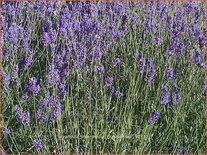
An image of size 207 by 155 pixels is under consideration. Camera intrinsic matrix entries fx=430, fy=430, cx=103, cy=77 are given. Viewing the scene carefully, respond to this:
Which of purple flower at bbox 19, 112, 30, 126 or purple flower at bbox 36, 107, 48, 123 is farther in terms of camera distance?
purple flower at bbox 36, 107, 48, 123

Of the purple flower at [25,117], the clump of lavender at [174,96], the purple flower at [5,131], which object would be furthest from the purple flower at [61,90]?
the clump of lavender at [174,96]

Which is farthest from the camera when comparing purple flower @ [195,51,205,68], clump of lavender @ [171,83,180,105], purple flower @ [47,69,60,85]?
purple flower @ [195,51,205,68]

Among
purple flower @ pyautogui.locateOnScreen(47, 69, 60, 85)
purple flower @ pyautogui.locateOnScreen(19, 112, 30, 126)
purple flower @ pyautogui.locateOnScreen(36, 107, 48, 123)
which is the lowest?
purple flower @ pyautogui.locateOnScreen(36, 107, 48, 123)

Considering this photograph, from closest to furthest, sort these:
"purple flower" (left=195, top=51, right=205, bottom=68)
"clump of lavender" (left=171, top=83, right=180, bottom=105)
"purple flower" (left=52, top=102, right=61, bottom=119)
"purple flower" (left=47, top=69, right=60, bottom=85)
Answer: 1. "purple flower" (left=52, top=102, right=61, bottom=119)
2. "purple flower" (left=47, top=69, right=60, bottom=85)
3. "clump of lavender" (left=171, top=83, right=180, bottom=105)
4. "purple flower" (left=195, top=51, right=205, bottom=68)

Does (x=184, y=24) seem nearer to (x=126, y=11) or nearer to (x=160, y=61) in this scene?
(x=160, y=61)

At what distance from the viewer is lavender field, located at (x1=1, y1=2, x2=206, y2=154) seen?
2.52m

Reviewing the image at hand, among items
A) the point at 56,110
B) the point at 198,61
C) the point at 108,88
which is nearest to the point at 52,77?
the point at 56,110

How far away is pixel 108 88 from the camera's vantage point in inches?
119

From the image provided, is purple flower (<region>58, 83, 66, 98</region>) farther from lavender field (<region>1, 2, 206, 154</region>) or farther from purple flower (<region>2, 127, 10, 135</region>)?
purple flower (<region>2, 127, 10, 135</region>)

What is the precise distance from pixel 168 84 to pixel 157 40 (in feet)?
1.51

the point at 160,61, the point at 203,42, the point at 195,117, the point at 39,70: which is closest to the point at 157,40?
the point at 160,61

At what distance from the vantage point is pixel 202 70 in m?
3.06

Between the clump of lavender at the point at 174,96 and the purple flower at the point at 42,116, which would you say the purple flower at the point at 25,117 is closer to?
the purple flower at the point at 42,116

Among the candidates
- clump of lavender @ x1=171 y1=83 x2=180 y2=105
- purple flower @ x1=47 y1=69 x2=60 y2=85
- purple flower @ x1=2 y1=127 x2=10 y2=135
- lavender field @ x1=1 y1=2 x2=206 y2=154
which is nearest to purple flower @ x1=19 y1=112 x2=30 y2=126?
lavender field @ x1=1 y1=2 x2=206 y2=154
